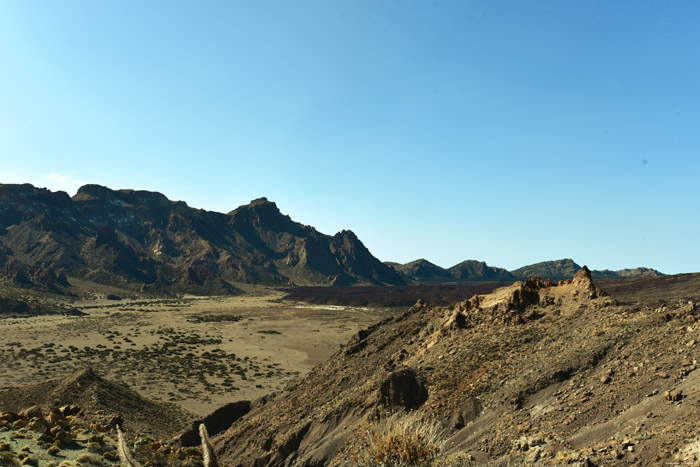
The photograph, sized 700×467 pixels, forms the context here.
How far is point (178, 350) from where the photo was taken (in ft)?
204

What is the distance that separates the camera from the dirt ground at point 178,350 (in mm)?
42719

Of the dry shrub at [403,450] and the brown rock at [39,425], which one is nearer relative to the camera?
the dry shrub at [403,450]

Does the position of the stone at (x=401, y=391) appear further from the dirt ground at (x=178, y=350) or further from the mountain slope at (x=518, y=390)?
the dirt ground at (x=178, y=350)

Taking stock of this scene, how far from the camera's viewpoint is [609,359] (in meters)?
14.5

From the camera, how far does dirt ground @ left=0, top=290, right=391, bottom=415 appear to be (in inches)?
1682

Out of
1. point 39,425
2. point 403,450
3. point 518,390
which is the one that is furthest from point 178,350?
point 403,450

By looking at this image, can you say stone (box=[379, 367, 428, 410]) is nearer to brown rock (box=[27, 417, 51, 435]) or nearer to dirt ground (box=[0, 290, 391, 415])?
brown rock (box=[27, 417, 51, 435])

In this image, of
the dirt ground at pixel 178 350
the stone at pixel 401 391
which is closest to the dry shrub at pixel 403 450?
the stone at pixel 401 391

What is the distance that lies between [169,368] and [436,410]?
44061 millimetres

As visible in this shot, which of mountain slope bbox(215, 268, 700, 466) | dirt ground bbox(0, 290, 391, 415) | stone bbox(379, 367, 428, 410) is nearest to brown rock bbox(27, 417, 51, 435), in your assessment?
mountain slope bbox(215, 268, 700, 466)

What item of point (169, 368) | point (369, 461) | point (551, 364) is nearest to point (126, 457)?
point (369, 461)

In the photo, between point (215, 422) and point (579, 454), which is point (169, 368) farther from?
point (579, 454)

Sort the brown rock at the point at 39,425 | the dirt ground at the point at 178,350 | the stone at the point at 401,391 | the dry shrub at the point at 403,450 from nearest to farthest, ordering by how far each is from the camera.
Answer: the dry shrub at the point at 403,450 → the brown rock at the point at 39,425 → the stone at the point at 401,391 → the dirt ground at the point at 178,350

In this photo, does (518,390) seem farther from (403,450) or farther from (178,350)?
(178,350)
